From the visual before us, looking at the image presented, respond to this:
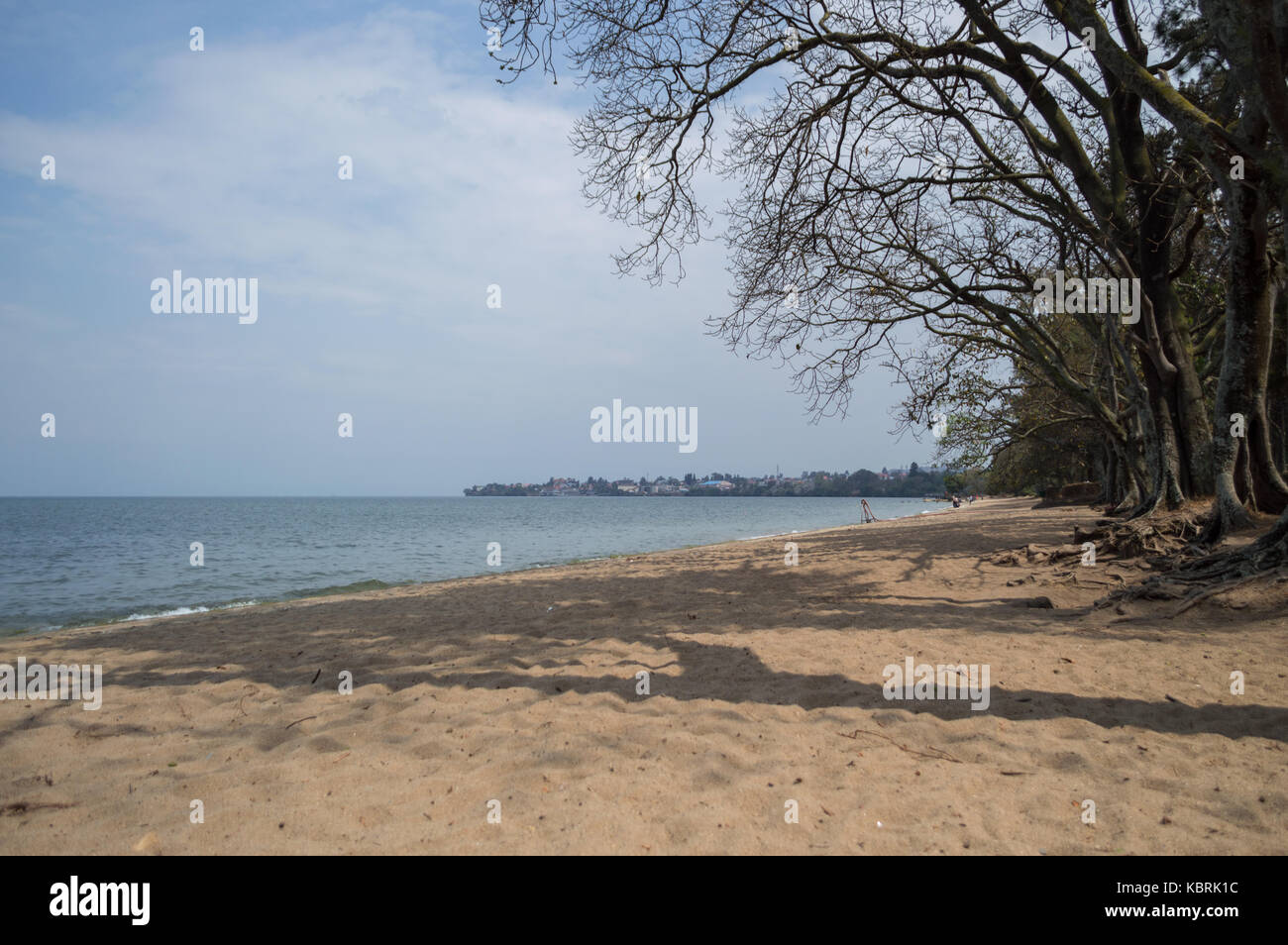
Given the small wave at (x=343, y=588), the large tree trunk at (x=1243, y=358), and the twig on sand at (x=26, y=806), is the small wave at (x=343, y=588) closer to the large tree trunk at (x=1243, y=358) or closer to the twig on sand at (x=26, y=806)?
the twig on sand at (x=26, y=806)

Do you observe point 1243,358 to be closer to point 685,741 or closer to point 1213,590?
point 1213,590

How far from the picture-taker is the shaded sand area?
9.81 ft

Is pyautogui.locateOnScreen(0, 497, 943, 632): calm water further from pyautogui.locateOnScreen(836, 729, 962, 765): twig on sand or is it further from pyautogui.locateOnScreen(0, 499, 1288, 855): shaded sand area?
pyautogui.locateOnScreen(836, 729, 962, 765): twig on sand

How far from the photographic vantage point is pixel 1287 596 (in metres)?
5.93

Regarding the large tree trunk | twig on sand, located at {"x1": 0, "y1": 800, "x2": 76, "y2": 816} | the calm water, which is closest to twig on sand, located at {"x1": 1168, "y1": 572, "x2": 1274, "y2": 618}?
the large tree trunk

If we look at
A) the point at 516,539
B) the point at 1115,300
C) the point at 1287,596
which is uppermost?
the point at 1115,300

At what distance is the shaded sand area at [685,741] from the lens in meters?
2.99

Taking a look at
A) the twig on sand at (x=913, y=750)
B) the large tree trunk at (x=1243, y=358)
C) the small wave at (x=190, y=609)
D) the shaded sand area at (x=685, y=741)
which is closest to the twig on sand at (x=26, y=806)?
the shaded sand area at (x=685, y=741)

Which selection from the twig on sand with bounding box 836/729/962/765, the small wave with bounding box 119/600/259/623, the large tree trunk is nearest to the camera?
the twig on sand with bounding box 836/729/962/765
